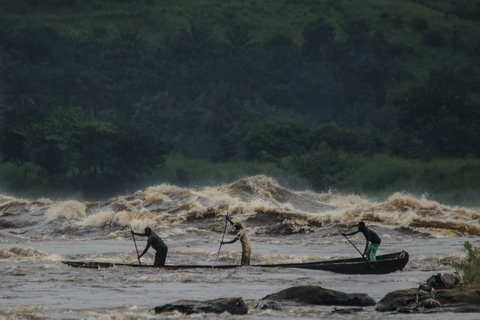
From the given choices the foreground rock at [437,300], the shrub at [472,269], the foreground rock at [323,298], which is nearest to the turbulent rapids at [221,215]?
the shrub at [472,269]

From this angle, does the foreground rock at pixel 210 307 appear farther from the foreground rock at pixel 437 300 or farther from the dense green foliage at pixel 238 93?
the dense green foliage at pixel 238 93

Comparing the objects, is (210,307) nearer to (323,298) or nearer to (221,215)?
(323,298)

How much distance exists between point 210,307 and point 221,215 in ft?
90.2

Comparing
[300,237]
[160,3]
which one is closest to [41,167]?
[300,237]

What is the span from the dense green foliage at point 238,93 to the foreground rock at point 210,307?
62.5 m

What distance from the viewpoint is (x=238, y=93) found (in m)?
121

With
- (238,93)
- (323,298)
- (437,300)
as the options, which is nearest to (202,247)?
(323,298)

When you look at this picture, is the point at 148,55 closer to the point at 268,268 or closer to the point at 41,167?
the point at 41,167

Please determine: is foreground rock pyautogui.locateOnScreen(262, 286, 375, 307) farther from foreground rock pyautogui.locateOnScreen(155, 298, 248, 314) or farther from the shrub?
the shrub

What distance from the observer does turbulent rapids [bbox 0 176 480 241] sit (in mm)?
43625

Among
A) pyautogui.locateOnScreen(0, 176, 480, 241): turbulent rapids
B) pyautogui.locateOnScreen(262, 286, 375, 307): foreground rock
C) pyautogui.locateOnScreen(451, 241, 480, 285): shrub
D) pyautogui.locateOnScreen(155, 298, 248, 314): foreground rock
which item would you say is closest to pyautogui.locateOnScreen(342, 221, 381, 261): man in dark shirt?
pyautogui.locateOnScreen(451, 241, 480, 285): shrub

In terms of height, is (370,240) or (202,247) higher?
(370,240)

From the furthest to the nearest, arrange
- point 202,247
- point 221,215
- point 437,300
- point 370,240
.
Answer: point 221,215
point 202,247
point 370,240
point 437,300

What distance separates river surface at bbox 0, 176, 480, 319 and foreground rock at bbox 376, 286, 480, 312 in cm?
36
